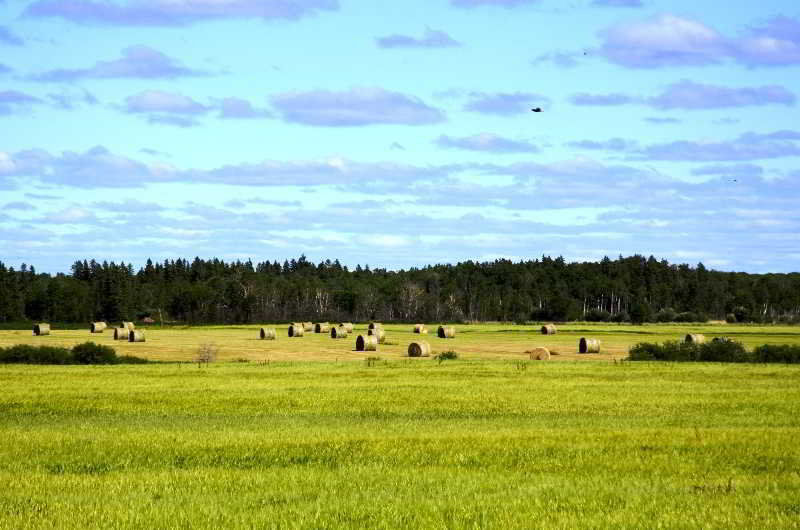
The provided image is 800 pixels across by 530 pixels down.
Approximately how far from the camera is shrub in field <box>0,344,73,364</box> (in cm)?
5512

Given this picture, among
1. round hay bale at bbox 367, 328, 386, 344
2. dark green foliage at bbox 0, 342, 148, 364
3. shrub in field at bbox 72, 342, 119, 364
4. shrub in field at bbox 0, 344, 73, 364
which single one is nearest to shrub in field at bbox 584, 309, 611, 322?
round hay bale at bbox 367, 328, 386, 344

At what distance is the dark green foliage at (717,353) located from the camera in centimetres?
5656

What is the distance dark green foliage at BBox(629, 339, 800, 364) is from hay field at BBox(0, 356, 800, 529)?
19507 millimetres

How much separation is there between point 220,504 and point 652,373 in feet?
110

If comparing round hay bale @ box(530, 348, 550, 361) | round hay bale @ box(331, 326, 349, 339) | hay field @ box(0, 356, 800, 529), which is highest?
round hay bale @ box(331, 326, 349, 339)

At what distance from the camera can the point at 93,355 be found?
55.2 m

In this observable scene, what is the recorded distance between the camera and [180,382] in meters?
39.8

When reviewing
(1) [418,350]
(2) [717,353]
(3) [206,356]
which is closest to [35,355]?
(3) [206,356]

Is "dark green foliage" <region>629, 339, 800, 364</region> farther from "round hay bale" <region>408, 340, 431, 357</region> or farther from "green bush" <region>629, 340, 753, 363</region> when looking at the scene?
"round hay bale" <region>408, 340, 431, 357</region>

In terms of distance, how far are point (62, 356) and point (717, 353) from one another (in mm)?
36105

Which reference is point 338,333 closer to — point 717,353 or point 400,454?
point 717,353

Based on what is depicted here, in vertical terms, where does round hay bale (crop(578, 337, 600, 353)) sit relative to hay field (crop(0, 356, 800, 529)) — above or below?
above

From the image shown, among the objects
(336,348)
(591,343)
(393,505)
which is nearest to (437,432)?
(393,505)

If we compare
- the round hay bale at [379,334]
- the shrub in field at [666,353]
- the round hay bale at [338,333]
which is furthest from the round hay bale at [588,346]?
the round hay bale at [338,333]
